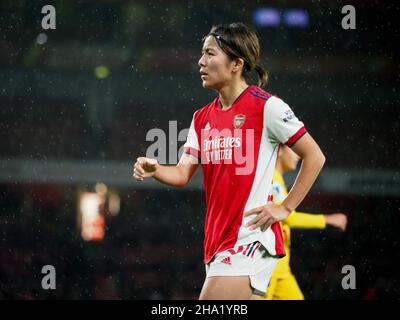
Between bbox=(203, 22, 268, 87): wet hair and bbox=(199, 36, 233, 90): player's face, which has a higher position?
bbox=(203, 22, 268, 87): wet hair

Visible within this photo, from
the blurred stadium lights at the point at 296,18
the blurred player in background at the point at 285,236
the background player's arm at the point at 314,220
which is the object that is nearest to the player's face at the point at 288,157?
the blurred player in background at the point at 285,236

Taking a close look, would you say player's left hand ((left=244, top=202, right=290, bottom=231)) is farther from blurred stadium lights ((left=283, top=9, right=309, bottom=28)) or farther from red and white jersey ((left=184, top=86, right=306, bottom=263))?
blurred stadium lights ((left=283, top=9, right=309, bottom=28))

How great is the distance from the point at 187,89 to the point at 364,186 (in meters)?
2.00

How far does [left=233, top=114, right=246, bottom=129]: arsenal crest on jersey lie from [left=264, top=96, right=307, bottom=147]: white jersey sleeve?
0.09 metres

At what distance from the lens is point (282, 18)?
24.2 feet

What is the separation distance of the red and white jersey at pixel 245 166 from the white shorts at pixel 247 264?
2cm

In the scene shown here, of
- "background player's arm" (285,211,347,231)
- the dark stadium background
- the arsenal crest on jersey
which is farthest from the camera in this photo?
the dark stadium background

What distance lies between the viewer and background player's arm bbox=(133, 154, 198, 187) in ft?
9.32

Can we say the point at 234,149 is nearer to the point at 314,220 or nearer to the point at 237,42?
the point at 237,42

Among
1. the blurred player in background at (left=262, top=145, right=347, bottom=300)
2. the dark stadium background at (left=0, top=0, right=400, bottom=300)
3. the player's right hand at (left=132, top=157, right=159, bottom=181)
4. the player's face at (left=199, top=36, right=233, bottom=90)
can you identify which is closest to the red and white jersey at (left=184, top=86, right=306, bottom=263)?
the player's face at (left=199, top=36, right=233, bottom=90)

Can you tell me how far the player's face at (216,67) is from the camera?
9.93 feet

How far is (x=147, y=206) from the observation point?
7656 millimetres

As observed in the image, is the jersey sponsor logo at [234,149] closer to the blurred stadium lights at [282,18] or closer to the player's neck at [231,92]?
the player's neck at [231,92]
